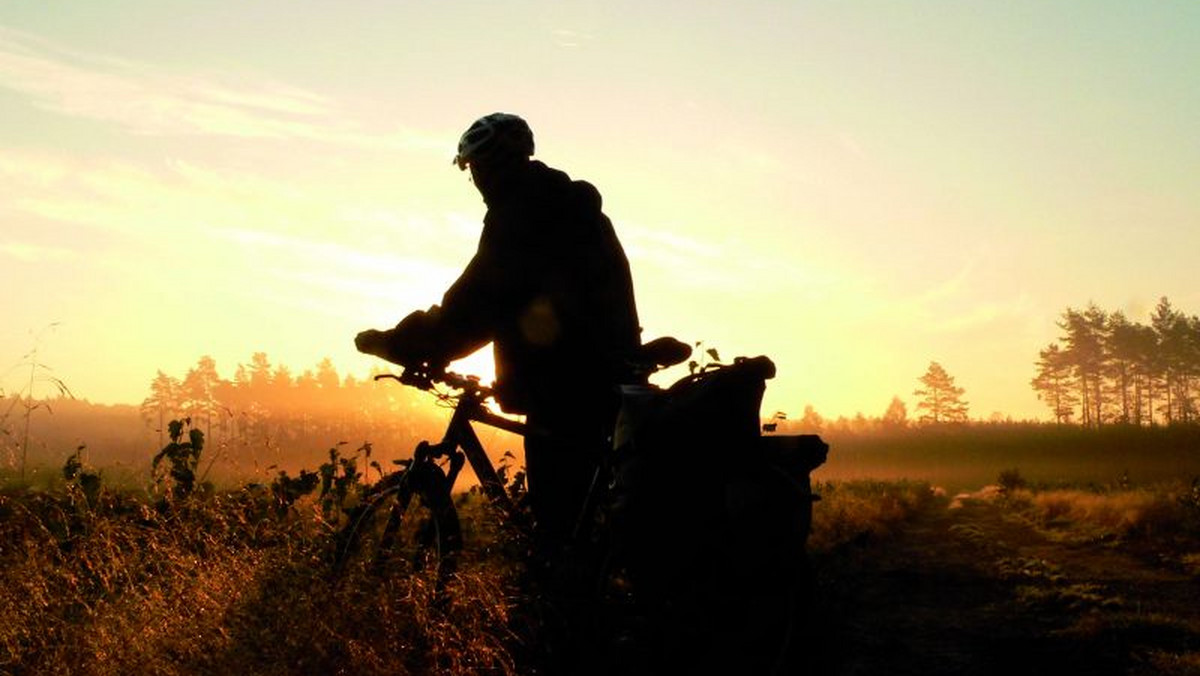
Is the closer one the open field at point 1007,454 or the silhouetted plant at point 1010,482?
the silhouetted plant at point 1010,482

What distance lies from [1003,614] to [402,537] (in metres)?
6.44

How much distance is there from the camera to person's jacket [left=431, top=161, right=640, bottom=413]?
5551 millimetres

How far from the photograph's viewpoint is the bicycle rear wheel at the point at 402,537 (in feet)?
19.1

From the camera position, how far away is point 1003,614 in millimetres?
10344

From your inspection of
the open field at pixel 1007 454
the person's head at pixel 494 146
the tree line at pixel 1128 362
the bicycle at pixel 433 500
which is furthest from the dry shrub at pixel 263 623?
the tree line at pixel 1128 362

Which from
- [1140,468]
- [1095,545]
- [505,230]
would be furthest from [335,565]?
[1140,468]

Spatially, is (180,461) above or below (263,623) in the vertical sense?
above

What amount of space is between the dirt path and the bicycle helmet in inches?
98.5

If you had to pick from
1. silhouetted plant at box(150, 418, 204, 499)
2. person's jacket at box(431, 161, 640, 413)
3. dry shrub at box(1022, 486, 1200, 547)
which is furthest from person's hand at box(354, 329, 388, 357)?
dry shrub at box(1022, 486, 1200, 547)

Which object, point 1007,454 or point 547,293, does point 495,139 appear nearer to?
point 547,293

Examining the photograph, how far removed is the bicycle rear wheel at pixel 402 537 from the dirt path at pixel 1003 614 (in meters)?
1.96

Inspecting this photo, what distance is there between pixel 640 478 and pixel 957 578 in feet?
34.2

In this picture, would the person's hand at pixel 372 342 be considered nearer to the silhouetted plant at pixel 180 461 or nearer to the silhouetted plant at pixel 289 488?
the silhouetted plant at pixel 289 488

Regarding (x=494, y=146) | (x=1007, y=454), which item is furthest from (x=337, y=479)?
(x=1007, y=454)
